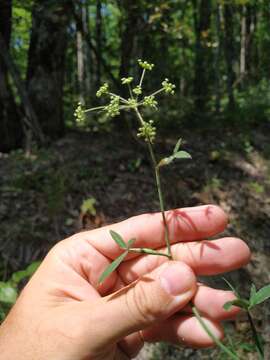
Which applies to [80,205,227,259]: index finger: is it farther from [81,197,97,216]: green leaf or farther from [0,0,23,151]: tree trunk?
[0,0,23,151]: tree trunk

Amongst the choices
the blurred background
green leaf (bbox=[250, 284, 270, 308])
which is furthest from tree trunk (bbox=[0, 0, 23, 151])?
green leaf (bbox=[250, 284, 270, 308])

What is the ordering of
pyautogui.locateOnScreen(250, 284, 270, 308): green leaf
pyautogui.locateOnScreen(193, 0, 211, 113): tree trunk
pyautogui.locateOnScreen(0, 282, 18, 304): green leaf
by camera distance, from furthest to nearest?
pyautogui.locateOnScreen(193, 0, 211, 113): tree trunk, pyautogui.locateOnScreen(0, 282, 18, 304): green leaf, pyautogui.locateOnScreen(250, 284, 270, 308): green leaf

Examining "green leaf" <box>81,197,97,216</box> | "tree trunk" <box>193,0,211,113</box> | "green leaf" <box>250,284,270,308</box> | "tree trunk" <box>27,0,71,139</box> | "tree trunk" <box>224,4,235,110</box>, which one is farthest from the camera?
"tree trunk" <box>193,0,211,113</box>

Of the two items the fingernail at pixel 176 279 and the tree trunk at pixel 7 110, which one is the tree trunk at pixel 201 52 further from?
the fingernail at pixel 176 279

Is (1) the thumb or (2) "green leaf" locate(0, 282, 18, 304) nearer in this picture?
(1) the thumb

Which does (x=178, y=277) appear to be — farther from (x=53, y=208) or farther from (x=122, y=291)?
(x=53, y=208)

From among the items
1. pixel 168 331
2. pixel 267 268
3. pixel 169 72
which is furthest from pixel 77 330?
pixel 169 72
